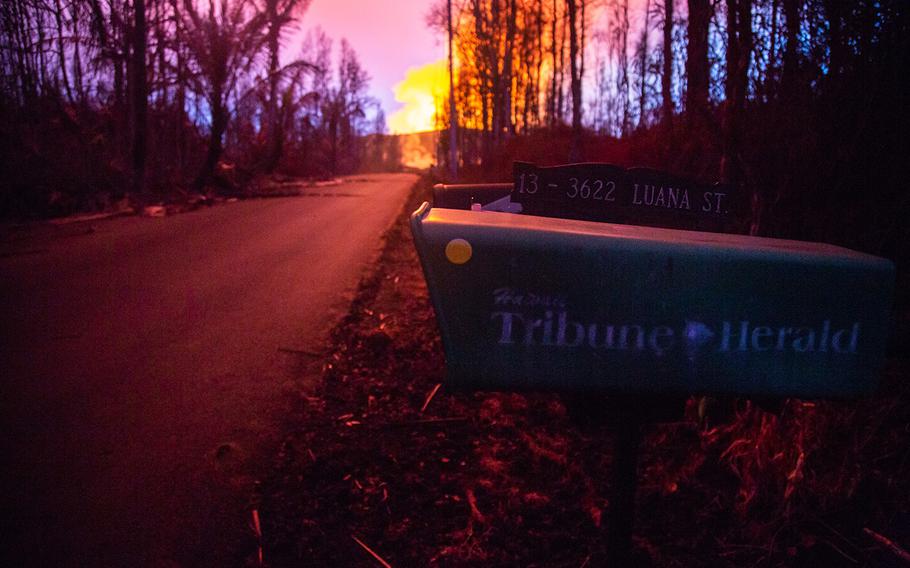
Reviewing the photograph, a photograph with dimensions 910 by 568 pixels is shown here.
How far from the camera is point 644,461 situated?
120 inches

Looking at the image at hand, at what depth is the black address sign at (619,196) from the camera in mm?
1788

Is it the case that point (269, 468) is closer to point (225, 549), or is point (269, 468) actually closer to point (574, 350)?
point (225, 549)

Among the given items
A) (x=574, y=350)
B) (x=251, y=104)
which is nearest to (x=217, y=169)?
(x=251, y=104)

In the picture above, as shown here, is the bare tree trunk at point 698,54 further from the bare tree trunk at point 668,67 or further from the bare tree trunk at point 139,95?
the bare tree trunk at point 139,95

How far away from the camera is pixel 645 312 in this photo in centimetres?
128

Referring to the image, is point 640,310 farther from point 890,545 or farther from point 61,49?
point 61,49

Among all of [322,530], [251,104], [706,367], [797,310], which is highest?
[251,104]

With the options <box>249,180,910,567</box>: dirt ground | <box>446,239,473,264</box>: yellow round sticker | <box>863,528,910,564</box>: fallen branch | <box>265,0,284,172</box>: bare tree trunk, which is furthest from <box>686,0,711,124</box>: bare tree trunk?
<box>265,0,284,172</box>: bare tree trunk

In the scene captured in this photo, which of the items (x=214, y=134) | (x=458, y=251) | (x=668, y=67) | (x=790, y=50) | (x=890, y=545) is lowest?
(x=890, y=545)

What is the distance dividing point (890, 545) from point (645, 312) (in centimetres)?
167

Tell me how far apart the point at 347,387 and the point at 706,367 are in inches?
125

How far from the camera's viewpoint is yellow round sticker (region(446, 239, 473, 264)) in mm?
1241

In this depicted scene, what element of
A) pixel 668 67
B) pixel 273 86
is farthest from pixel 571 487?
pixel 273 86

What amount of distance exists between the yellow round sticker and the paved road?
5.88ft
